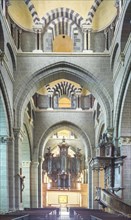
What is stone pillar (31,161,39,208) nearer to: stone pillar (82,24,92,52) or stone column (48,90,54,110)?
stone column (48,90,54,110)

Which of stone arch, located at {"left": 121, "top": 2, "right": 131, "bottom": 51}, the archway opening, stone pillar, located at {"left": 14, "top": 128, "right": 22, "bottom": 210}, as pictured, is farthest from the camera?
the archway opening

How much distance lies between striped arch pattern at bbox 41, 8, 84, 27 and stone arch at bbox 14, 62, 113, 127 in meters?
2.37

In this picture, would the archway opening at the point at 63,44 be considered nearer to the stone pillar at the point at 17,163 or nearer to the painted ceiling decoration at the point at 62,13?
the painted ceiling decoration at the point at 62,13

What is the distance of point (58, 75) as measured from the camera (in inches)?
901

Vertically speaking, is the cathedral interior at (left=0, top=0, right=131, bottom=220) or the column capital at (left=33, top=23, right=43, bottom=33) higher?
the column capital at (left=33, top=23, right=43, bottom=33)

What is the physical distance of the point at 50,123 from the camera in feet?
101

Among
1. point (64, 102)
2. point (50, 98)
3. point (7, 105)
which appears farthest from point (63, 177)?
point (7, 105)

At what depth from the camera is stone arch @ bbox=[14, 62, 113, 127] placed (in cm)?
2194

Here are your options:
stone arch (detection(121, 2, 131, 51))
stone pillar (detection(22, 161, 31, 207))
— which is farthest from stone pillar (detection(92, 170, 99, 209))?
stone arch (detection(121, 2, 131, 51))

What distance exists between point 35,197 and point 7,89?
12.4 metres

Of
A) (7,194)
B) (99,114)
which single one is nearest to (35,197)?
(99,114)

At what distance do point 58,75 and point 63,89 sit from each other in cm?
880

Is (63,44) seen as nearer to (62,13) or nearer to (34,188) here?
(62,13)

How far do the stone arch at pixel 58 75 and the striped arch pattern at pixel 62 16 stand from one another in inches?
93.4
